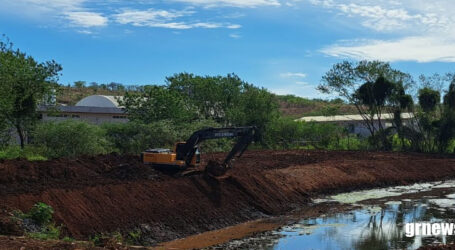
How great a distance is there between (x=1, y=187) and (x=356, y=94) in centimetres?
3767

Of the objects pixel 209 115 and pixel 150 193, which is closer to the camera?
pixel 150 193

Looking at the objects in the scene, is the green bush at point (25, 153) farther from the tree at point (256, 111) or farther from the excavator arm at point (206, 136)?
the tree at point (256, 111)

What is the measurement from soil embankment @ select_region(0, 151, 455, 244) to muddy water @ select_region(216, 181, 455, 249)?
192 centimetres

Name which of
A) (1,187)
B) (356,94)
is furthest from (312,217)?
(356,94)

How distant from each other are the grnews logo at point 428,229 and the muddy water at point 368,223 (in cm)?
32

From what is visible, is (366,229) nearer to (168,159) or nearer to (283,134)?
(168,159)

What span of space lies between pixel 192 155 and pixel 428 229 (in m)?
9.77

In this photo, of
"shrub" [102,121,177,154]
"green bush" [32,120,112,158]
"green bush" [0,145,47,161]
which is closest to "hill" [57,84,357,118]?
"shrub" [102,121,177,154]

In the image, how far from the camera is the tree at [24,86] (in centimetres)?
2736

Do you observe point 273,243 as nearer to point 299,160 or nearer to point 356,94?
point 299,160

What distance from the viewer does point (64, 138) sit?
2897cm

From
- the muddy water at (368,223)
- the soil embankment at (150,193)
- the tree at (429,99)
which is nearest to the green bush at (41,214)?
the soil embankment at (150,193)

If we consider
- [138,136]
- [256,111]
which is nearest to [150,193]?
[138,136]

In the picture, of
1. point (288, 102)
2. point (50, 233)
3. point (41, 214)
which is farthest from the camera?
point (288, 102)
